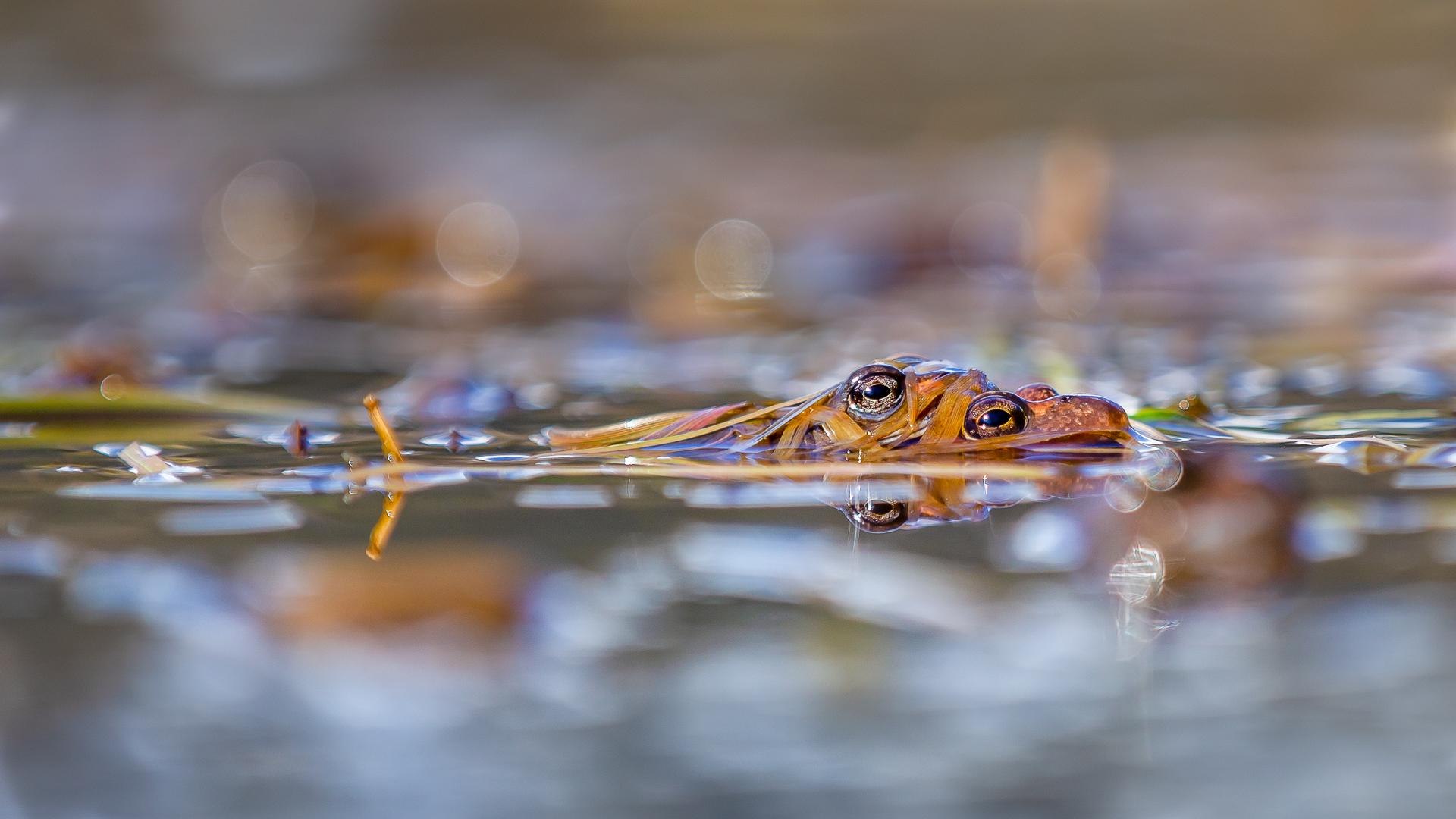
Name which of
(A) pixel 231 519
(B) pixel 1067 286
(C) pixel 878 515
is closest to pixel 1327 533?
(C) pixel 878 515

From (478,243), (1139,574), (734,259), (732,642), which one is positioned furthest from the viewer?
(478,243)

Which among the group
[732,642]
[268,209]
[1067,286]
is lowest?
[732,642]

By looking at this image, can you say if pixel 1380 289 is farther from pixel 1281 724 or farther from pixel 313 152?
pixel 313 152

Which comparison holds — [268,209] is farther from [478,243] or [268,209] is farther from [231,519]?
[231,519]

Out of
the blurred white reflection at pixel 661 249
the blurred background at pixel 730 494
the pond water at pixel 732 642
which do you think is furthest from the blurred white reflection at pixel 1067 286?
the pond water at pixel 732 642

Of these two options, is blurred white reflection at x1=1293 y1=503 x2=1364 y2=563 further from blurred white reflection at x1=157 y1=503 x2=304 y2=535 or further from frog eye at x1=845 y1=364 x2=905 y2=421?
A: blurred white reflection at x1=157 y1=503 x2=304 y2=535
